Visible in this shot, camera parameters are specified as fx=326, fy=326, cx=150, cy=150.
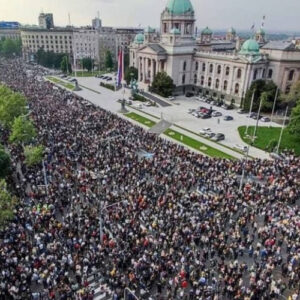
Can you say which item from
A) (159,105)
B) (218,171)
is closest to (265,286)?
(218,171)

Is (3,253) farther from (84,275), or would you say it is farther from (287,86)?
(287,86)

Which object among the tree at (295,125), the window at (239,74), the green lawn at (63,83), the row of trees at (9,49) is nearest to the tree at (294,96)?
the window at (239,74)

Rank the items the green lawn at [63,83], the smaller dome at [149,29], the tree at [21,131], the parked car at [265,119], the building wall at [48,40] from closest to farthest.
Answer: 1. the tree at [21,131]
2. the parked car at [265,119]
3. the green lawn at [63,83]
4. the smaller dome at [149,29]
5. the building wall at [48,40]

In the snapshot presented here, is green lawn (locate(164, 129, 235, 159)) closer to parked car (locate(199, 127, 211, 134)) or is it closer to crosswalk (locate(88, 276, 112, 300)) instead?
parked car (locate(199, 127, 211, 134))

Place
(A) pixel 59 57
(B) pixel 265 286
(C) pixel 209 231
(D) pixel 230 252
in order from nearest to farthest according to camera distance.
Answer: (B) pixel 265 286 < (D) pixel 230 252 < (C) pixel 209 231 < (A) pixel 59 57

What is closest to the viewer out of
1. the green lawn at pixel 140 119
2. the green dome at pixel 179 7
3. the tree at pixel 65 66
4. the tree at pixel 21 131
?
the tree at pixel 21 131

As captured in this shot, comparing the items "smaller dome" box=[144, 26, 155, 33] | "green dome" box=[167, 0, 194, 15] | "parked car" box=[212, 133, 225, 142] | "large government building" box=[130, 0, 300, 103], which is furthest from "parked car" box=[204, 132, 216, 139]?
"smaller dome" box=[144, 26, 155, 33]

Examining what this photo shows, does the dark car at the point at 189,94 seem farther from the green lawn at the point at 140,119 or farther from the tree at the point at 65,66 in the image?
the tree at the point at 65,66
